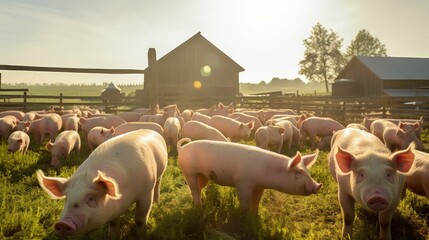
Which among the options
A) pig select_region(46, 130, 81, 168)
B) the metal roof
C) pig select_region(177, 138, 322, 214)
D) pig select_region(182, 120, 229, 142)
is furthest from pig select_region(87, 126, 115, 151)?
the metal roof

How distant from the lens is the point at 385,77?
30656 millimetres

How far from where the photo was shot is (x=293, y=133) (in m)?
9.70

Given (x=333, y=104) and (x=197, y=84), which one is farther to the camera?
(x=197, y=84)

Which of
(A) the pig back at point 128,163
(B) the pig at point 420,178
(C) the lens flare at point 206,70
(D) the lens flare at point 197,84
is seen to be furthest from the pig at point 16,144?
(C) the lens flare at point 206,70

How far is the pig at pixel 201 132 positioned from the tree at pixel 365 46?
61309mm

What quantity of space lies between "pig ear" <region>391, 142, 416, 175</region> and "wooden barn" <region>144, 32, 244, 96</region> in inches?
841

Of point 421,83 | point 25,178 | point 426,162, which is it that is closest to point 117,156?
point 25,178

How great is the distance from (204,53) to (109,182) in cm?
2410

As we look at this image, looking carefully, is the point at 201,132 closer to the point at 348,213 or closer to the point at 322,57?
the point at 348,213

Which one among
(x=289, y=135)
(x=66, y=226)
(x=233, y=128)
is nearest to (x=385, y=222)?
(x=66, y=226)

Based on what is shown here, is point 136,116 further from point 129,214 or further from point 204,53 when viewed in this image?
point 204,53

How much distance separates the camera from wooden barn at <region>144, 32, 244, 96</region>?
2481cm

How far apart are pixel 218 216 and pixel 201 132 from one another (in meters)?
4.02

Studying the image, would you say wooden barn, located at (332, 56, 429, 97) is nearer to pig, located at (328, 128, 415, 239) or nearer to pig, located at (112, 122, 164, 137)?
pig, located at (112, 122, 164, 137)
